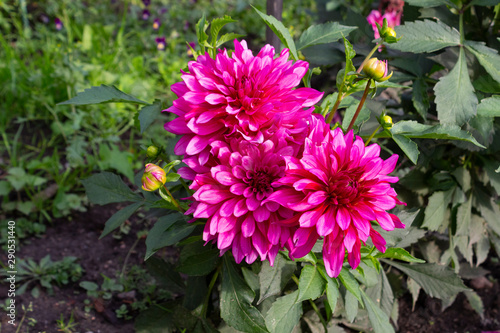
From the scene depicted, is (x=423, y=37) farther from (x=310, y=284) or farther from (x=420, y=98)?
(x=310, y=284)

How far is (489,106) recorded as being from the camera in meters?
1.10

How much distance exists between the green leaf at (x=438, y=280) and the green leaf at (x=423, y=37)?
2.18 feet

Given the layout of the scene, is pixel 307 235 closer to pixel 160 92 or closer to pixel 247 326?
pixel 247 326

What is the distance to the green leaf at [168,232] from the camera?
0.99 meters

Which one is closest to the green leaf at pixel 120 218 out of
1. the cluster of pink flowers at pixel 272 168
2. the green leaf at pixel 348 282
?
the cluster of pink flowers at pixel 272 168

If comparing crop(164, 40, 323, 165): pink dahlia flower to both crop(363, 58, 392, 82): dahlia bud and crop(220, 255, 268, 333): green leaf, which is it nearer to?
crop(363, 58, 392, 82): dahlia bud

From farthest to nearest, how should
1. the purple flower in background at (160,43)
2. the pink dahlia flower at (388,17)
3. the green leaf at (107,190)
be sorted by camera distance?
the purple flower in background at (160,43) < the pink dahlia flower at (388,17) < the green leaf at (107,190)

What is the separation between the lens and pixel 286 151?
853 millimetres

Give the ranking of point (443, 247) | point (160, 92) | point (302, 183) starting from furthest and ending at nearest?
1. point (160, 92)
2. point (443, 247)
3. point (302, 183)

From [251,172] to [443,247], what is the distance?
1.13m

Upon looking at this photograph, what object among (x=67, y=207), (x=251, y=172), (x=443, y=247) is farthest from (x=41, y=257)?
(x=443, y=247)

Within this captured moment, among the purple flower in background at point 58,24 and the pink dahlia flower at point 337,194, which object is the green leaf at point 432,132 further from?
the purple flower in background at point 58,24

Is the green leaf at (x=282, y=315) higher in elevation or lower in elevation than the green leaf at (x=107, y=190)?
lower

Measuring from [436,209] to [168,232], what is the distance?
2.93 ft
